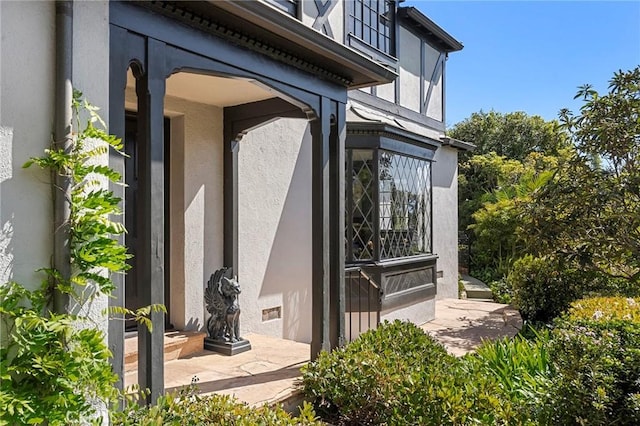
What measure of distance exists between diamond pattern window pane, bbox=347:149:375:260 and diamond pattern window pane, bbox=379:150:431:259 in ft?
0.68

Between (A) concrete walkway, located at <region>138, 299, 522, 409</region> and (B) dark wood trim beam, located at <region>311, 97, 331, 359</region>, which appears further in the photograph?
(B) dark wood trim beam, located at <region>311, 97, 331, 359</region>

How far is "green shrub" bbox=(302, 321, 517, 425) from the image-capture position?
12.2ft

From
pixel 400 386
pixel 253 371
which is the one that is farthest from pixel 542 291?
pixel 253 371

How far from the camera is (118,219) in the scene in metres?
3.26

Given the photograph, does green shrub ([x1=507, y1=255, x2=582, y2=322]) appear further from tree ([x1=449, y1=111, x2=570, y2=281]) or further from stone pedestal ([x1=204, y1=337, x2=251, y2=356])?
stone pedestal ([x1=204, y1=337, x2=251, y2=356])

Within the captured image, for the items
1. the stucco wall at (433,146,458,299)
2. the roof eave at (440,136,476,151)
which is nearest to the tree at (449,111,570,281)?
the stucco wall at (433,146,458,299)

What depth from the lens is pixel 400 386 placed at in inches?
162

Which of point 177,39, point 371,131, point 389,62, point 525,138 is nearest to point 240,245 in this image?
point 371,131

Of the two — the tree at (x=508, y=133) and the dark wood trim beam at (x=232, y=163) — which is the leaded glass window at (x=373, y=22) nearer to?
the dark wood trim beam at (x=232, y=163)

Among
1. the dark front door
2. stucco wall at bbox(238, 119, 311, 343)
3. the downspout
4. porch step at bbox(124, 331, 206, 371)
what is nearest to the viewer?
the downspout

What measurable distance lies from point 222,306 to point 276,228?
1.86 m

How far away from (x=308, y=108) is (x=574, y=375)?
3446 millimetres

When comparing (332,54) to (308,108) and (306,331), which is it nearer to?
(308,108)

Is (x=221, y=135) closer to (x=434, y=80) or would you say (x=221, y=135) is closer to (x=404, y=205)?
(x=404, y=205)
